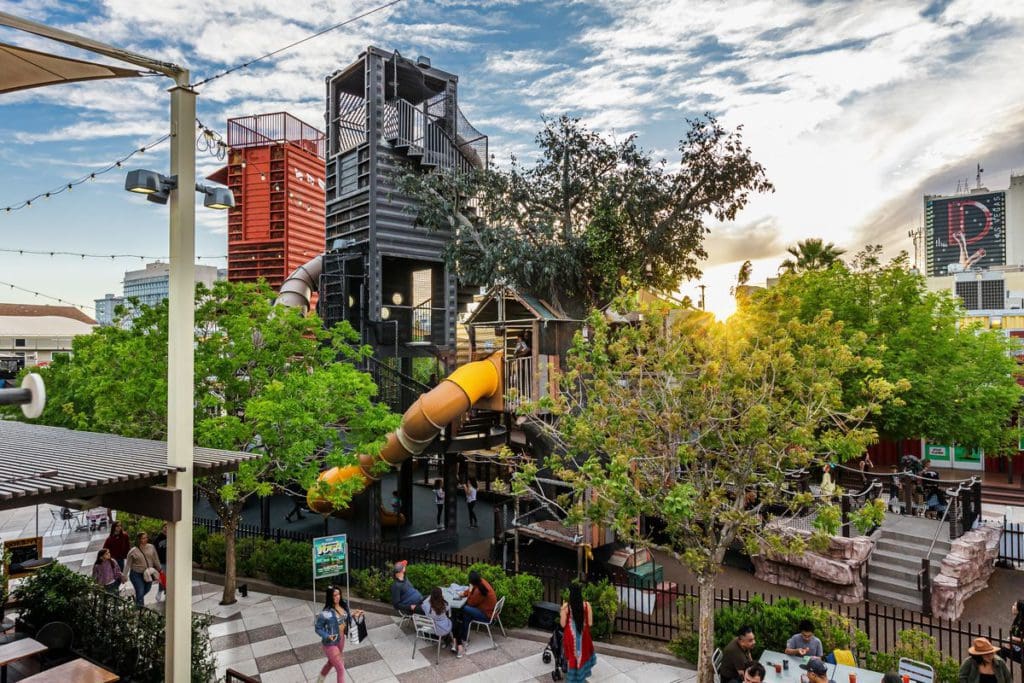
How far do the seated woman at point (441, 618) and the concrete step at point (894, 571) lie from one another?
1016 centimetres

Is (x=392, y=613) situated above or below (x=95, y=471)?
below

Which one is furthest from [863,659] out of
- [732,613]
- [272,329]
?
[272,329]

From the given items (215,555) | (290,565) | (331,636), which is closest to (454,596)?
(331,636)

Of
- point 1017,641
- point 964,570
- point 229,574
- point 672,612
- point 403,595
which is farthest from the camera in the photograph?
point 964,570

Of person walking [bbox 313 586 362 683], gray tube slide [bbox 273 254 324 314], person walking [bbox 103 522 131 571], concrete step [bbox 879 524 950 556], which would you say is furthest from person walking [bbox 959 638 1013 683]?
gray tube slide [bbox 273 254 324 314]

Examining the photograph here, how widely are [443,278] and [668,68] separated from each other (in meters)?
9.95

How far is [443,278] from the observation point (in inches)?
861

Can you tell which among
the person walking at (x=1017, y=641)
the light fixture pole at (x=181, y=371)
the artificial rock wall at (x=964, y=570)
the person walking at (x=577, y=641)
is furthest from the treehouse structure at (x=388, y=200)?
the person walking at (x=1017, y=641)

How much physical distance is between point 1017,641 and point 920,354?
45.6 feet

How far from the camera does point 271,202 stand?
138 feet

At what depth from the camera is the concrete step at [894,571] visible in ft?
46.0

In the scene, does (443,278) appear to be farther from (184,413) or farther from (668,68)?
(184,413)

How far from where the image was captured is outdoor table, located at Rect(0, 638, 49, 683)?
27.5 feet

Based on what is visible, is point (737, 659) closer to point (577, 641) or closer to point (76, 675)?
point (577, 641)
